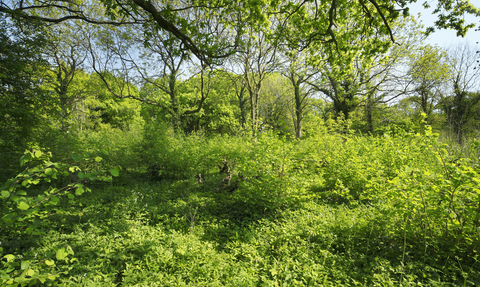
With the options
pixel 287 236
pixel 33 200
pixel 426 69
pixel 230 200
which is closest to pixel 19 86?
pixel 33 200

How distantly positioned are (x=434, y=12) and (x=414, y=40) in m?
13.4

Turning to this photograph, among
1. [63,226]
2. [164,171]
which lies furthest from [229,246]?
[164,171]

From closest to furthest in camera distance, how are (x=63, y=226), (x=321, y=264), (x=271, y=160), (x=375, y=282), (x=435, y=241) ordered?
(x=375, y=282) < (x=435, y=241) < (x=321, y=264) < (x=63, y=226) < (x=271, y=160)

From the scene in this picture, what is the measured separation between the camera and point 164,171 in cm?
794

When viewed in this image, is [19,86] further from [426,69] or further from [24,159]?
[426,69]

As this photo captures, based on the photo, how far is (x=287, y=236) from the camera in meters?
3.66

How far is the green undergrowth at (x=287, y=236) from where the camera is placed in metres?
2.57

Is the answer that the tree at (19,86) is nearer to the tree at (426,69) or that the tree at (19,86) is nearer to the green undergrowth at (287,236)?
the green undergrowth at (287,236)

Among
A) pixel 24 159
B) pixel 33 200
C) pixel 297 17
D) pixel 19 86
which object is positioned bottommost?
pixel 33 200

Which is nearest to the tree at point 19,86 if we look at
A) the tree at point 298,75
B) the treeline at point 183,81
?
the treeline at point 183,81

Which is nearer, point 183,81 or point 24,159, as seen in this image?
point 24,159

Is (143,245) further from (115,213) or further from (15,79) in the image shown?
(15,79)

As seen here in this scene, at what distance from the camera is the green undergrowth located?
2570 millimetres

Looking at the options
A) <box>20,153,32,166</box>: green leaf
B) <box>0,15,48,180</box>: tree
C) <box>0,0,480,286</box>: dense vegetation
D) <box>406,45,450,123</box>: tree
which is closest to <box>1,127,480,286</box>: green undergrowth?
<box>0,0,480,286</box>: dense vegetation
